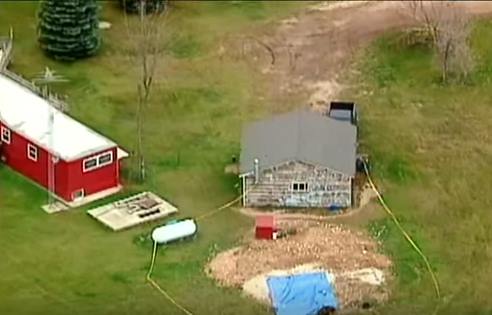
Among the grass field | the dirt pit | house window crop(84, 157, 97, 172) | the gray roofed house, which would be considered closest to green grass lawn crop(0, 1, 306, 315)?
the grass field

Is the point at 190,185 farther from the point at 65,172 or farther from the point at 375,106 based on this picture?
the point at 375,106

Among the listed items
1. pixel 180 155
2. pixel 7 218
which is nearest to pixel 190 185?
pixel 180 155

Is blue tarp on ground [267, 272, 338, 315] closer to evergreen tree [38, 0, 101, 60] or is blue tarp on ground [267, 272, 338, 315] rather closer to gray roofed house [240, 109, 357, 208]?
gray roofed house [240, 109, 357, 208]

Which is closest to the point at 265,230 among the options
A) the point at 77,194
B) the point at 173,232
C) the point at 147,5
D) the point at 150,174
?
the point at 173,232

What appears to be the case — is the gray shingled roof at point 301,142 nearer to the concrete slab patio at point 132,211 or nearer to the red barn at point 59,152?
the concrete slab patio at point 132,211

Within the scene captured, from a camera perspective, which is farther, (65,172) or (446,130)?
(446,130)

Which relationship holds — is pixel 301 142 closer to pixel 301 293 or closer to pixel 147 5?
pixel 301 293
